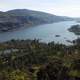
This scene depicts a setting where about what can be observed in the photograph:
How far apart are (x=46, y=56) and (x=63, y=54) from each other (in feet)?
21.1

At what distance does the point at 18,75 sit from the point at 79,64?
13204 millimetres

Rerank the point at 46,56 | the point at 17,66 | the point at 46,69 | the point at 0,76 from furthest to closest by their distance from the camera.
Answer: the point at 46,56 → the point at 17,66 → the point at 46,69 → the point at 0,76

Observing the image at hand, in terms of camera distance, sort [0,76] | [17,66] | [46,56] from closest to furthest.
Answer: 1. [0,76]
2. [17,66]
3. [46,56]

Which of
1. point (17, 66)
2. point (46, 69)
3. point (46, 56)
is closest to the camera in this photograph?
point (46, 69)

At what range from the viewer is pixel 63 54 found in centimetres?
6662

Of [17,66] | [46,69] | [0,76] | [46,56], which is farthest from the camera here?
[46,56]

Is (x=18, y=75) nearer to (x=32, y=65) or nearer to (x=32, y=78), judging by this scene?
(x=32, y=78)

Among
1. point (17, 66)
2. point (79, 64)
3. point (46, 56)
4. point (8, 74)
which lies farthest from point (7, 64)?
point (79, 64)

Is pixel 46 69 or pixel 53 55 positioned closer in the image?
pixel 46 69

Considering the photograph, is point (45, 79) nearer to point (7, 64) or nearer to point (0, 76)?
point (0, 76)

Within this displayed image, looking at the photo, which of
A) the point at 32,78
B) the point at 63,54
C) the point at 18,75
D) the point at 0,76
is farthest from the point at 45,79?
the point at 63,54

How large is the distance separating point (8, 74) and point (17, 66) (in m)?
6.73

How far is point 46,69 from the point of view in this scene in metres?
47.6

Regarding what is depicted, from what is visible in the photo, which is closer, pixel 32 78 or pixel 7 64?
pixel 32 78
